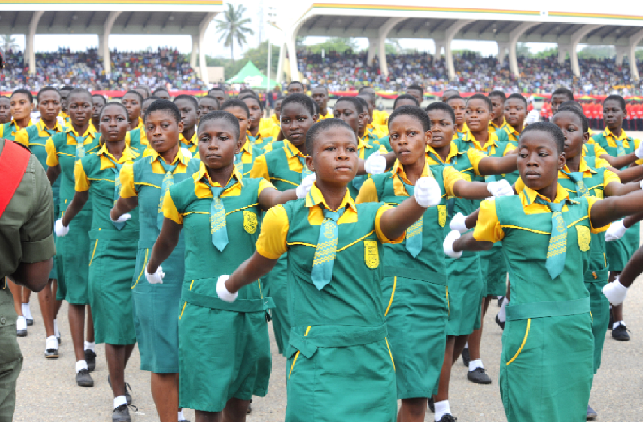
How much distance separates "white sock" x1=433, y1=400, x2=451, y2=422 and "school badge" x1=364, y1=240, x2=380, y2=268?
2.25 meters

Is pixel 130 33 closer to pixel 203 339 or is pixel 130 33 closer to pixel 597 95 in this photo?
pixel 597 95

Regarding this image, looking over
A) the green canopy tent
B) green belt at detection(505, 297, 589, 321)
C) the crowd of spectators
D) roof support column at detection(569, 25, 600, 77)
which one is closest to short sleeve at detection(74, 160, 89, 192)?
green belt at detection(505, 297, 589, 321)

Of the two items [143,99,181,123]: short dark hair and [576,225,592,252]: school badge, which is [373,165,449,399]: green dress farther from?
[143,99,181,123]: short dark hair

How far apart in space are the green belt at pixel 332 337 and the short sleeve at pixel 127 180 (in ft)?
6.97

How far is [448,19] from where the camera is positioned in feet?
161

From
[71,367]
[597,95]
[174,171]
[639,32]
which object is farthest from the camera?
[639,32]

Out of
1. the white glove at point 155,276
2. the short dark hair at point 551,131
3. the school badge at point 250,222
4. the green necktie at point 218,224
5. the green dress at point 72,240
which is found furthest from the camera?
the green dress at point 72,240

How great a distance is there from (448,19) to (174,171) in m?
47.1

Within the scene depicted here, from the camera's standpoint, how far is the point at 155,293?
4645 mm

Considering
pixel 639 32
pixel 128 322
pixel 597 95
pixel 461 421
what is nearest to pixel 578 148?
pixel 461 421

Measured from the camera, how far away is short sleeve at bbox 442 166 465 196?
4.56 meters

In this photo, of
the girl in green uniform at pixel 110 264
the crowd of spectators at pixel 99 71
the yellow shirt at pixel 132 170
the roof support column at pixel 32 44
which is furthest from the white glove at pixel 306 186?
the roof support column at pixel 32 44

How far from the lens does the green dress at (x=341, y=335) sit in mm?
3131

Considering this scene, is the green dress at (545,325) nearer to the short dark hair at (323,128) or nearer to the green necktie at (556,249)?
the green necktie at (556,249)
